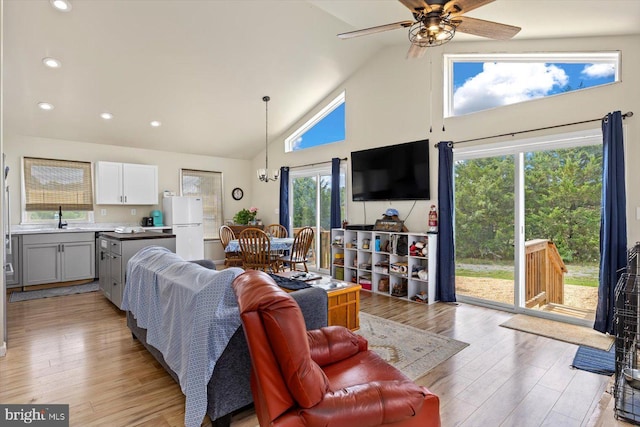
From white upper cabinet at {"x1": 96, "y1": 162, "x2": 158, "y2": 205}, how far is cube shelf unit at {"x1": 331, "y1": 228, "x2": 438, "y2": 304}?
143 inches

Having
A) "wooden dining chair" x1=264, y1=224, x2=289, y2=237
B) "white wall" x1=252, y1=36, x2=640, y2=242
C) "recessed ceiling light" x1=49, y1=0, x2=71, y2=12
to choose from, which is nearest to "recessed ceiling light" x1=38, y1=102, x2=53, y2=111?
"recessed ceiling light" x1=49, y1=0, x2=71, y2=12

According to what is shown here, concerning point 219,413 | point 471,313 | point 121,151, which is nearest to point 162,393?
point 219,413

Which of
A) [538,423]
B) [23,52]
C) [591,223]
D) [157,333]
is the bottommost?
[538,423]

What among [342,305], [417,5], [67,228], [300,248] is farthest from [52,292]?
[417,5]

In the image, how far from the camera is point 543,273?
396cm

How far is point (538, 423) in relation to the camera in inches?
77.7

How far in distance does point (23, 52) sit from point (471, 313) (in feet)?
19.9

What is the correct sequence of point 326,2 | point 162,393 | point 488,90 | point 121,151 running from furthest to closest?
1. point 121,151
2. point 488,90
3. point 326,2
4. point 162,393

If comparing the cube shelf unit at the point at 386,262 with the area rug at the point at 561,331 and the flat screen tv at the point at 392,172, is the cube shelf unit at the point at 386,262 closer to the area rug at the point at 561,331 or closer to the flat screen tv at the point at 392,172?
the flat screen tv at the point at 392,172

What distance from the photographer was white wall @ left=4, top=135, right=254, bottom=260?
5.39 meters

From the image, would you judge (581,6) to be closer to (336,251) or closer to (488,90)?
(488,90)

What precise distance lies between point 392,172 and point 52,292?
17.7 feet

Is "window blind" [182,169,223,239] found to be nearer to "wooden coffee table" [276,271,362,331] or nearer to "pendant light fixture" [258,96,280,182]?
"pendant light fixture" [258,96,280,182]

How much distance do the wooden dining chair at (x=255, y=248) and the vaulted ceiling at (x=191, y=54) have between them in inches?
94.4
